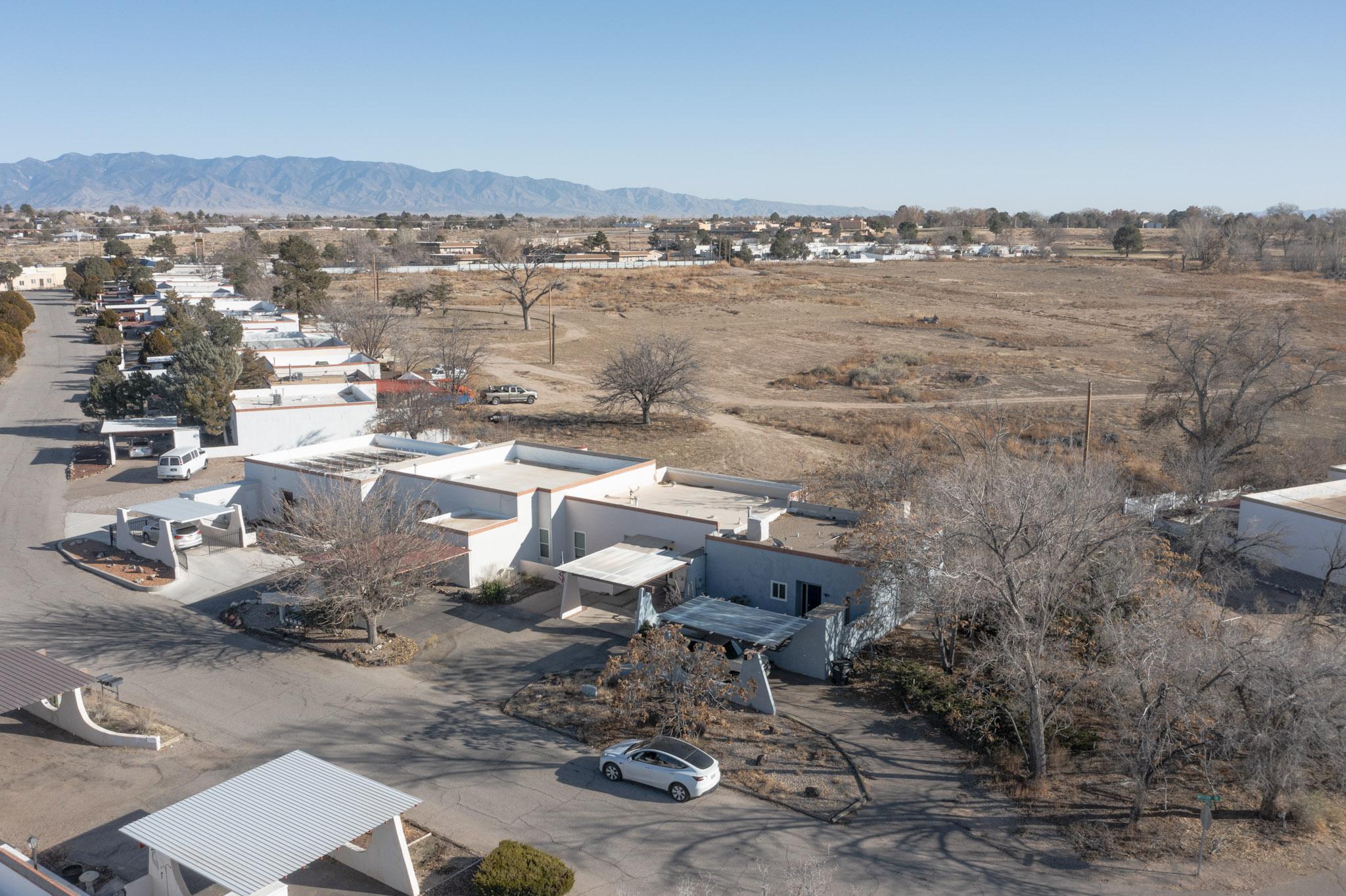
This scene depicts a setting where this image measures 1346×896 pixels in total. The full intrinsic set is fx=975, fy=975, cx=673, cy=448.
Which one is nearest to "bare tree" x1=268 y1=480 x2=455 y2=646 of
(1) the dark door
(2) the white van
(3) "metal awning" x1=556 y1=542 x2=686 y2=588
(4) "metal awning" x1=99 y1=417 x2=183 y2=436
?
(3) "metal awning" x1=556 y1=542 x2=686 y2=588

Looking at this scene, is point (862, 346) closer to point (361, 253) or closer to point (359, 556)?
point (359, 556)

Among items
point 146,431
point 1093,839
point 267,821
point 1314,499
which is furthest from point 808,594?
point 146,431

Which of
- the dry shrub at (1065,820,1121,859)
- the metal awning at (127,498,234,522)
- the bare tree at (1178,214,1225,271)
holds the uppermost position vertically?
the bare tree at (1178,214,1225,271)

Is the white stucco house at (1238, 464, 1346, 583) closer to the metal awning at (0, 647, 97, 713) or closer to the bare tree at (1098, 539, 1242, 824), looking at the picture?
the bare tree at (1098, 539, 1242, 824)

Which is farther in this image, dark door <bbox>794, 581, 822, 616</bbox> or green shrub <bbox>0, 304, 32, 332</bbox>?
green shrub <bbox>0, 304, 32, 332</bbox>

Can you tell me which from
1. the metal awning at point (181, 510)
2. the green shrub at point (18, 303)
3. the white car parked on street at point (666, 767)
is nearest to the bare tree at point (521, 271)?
the green shrub at point (18, 303)

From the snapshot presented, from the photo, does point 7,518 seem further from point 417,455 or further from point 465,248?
point 465,248
